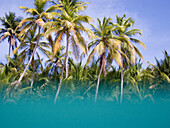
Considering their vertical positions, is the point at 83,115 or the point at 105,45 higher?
the point at 105,45

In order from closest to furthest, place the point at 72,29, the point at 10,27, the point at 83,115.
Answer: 1. the point at 83,115
2. the point at 72,29
3. the point at 10,27

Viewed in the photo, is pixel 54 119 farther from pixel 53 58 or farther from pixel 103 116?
pixel 53 58

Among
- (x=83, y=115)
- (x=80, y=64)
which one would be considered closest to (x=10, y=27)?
(x=80, y=64)

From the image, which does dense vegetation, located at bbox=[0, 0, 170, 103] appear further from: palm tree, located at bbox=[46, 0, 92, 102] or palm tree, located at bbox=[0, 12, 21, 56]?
palm tree, located at bbox=[0, 12, 21, 56]

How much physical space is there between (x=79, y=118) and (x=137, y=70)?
1338cm

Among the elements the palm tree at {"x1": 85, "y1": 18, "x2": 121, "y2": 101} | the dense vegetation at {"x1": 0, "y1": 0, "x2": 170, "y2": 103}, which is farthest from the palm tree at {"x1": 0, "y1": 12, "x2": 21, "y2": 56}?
the palm tree at {"x1": 85, "y1": 18, "x2": 121, "y2": 101}

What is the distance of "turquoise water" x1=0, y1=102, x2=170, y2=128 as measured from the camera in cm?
1130

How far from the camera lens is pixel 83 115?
12.7 meters

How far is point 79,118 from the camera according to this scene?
1236 centimetres

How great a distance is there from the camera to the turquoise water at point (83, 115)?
11297mm

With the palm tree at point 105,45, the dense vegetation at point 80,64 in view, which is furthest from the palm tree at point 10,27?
the palm tree at point 105,45

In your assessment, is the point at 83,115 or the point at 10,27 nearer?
the point at 83,115

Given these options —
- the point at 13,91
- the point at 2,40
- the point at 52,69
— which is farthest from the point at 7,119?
the point at 2,40

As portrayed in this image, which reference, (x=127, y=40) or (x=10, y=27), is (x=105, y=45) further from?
(x=10, y=27)
